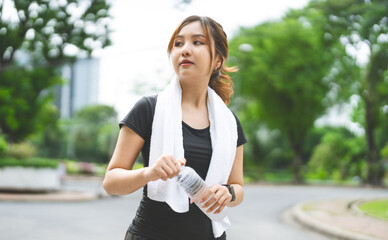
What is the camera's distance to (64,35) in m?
9.86

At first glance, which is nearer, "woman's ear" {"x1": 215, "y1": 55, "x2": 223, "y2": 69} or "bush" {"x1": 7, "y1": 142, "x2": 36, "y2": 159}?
"woman's ear" {"x1": 215, "y1": 55, "x2": 223, "y2": 69}

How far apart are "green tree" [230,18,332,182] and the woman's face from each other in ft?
71.7

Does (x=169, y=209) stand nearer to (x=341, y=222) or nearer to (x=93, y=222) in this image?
(x=93, y=222)

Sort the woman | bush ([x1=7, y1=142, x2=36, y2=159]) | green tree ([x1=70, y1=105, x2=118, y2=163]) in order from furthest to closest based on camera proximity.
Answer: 1. green tree ([x1=70, y1=105, x2=118, y2=163])
2. bush ([x1=7, y1=142, x2=36, y2=159])
3. the woman

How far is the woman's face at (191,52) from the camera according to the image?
1.72 meters

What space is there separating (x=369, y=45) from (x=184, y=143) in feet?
49.8

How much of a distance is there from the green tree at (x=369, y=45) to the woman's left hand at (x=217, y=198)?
38.1ft

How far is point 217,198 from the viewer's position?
1.56 m

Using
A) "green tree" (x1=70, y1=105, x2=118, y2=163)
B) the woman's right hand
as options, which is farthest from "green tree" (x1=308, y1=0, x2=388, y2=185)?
"green tree" (x1=70, y1=105, x2=118, y2=163)

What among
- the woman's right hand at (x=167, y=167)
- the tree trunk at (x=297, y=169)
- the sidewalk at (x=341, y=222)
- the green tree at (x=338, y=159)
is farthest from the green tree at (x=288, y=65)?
the woman's right hand at (x=167, y=167)

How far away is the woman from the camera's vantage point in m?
Result: 1.62

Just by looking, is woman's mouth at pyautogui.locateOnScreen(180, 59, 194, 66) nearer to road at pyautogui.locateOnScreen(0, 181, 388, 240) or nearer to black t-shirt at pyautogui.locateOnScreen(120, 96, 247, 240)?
black t-shirt at pyautogui.locateOnScreen(120, 96, 247, 240)

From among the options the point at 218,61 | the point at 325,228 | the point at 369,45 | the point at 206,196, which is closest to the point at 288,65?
the point at 369,45

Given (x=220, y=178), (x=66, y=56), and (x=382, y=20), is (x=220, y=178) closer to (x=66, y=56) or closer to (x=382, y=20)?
(x=66, y=56)
